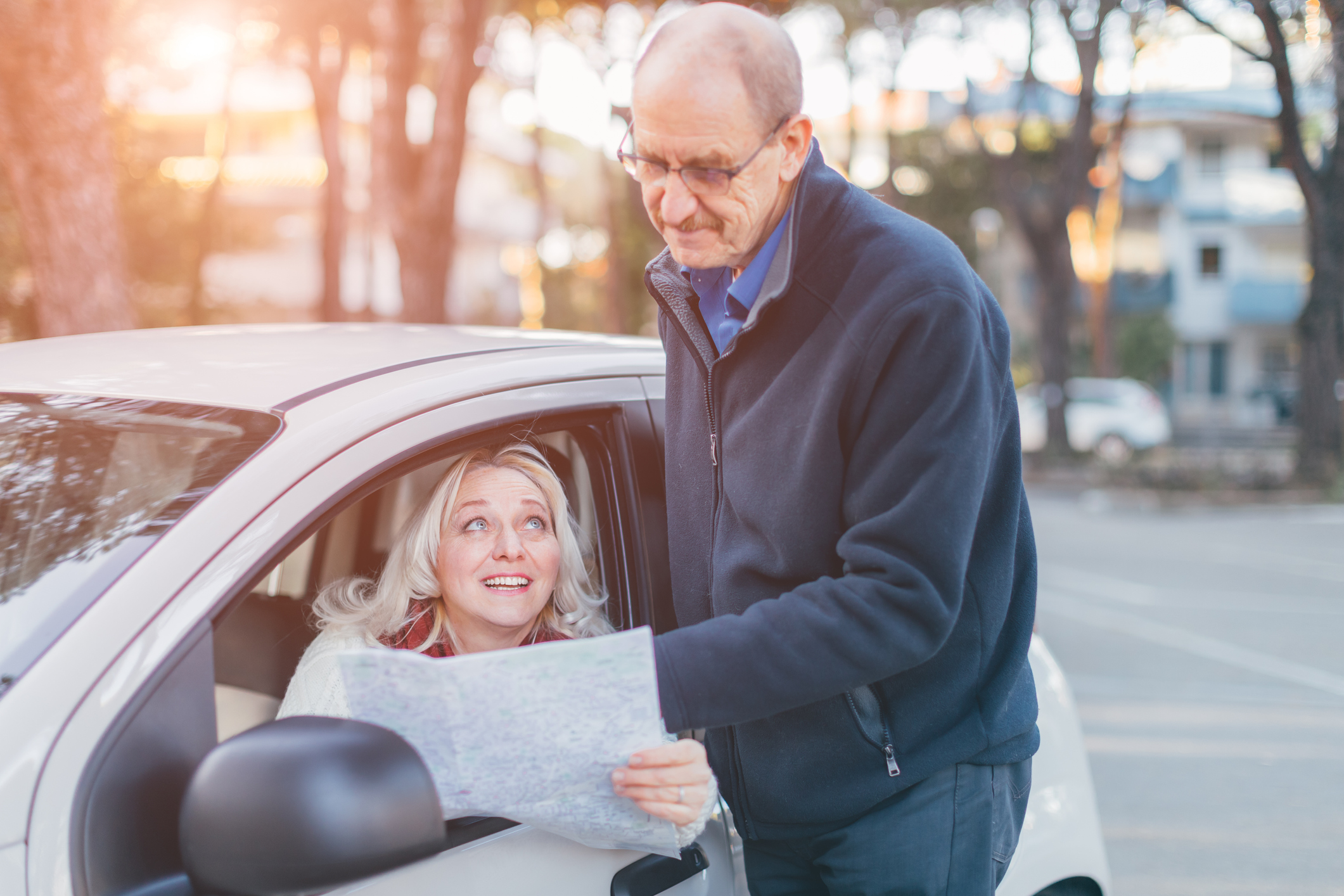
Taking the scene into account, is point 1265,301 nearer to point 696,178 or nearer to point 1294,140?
point 1294,140

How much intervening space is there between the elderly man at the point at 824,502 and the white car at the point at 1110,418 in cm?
2455

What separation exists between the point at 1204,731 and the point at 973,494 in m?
5.32

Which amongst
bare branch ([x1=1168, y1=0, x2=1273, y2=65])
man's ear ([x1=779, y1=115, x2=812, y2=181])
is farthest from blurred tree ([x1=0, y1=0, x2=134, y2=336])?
bare branch ([x1=1168, y1=0, x2=1273, y2=65])

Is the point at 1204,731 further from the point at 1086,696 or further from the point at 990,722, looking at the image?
the point at 990,722

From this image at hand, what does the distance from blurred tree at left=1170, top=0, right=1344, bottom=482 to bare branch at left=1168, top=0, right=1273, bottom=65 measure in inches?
0.4

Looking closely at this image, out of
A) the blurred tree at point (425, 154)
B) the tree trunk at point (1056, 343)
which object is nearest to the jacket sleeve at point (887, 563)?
the blurred tree at point (425, 154)

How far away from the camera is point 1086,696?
6863 mm

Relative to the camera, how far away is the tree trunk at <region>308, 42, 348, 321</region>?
16.4 meters

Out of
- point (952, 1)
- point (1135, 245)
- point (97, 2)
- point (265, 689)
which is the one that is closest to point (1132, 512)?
point (952, 1)

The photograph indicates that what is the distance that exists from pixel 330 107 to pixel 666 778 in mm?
16764

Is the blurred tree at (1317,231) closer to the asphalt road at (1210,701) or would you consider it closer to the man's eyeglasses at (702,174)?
→ the asphalt road at (1210,701)

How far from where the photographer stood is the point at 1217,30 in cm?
1418

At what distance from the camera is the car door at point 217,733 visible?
129 cm

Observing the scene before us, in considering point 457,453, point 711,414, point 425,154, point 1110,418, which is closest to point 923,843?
point 711,414
